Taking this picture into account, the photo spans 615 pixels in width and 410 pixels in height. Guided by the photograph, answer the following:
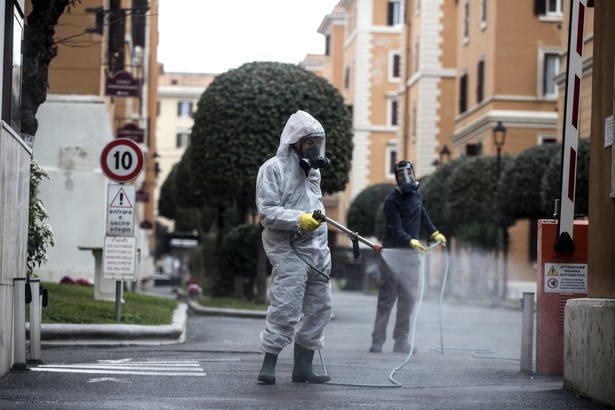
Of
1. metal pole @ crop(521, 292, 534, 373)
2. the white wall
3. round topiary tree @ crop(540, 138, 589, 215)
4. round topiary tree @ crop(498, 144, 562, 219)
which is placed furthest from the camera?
round topiary tree @ crop(498, 144, 562, 219)

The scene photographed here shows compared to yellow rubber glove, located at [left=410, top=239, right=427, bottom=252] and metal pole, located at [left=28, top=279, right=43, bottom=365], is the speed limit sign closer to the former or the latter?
yellow rubber glove, located at [left=410, top=239, right=427, bottom=252]

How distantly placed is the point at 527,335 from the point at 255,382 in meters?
2.80

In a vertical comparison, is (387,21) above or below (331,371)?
above

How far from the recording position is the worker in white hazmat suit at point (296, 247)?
381 inches

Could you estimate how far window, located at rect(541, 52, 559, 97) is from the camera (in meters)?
49.6

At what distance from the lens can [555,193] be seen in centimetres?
3070

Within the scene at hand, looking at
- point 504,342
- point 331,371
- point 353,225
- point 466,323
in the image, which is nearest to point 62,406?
point 331,371

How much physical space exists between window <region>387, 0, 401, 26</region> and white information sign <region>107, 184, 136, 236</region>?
65777mm

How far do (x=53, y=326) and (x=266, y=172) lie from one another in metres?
5.65

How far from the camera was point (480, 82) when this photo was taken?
5253 centimetres

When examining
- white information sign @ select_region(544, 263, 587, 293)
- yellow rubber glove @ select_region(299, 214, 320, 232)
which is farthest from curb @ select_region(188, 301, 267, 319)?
yellow rubber glove @ select_region(299, 214, 320, 232)

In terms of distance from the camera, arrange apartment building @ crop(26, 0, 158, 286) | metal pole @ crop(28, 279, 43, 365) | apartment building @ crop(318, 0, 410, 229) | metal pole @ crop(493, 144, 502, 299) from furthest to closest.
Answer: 1. apartment building @ crop(318, 0, 410, 229)
2. metal pole @ crop(493, 144, 502, 299)
3. apartment building @ crop(26, 0, 158, 286)
4. metal pole @ crop(28, 279, 43, 365)

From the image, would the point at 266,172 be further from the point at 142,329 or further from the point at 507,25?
the point at 507,25

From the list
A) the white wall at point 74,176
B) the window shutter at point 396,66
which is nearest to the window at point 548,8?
the white wall at point 74,176
